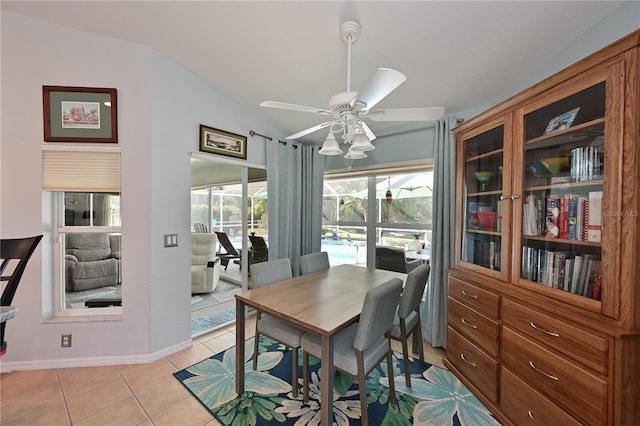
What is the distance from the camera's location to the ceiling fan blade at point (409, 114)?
155cm

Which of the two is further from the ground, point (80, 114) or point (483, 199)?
point (80, 114)

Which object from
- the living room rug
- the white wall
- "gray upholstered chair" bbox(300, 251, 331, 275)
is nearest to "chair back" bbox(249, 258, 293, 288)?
"gray upholstered chair" bbox(300, 251, 331, 275)

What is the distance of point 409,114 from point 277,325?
70.4 inches

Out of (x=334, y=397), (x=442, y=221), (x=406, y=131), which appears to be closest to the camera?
(x=334, y=397)

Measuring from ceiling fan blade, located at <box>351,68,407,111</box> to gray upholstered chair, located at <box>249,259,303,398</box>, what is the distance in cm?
159

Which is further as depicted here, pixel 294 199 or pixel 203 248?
pixel 294 199

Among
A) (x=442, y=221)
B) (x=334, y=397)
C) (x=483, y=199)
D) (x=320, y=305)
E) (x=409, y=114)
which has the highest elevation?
(x=409, y=114)

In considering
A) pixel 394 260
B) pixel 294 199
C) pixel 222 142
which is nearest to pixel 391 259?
pixel 394 260

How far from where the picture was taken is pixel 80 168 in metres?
2.23

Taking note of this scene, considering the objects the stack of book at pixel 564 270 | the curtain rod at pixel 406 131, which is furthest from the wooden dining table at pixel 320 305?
the curtain rod at pixel 406 131

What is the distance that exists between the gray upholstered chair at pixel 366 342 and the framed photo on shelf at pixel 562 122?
1291 millimetres

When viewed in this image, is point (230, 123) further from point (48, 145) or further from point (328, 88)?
point (48, 145)

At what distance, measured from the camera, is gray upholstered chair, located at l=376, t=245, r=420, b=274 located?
3117mm

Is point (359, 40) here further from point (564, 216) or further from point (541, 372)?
point (541, 372)
